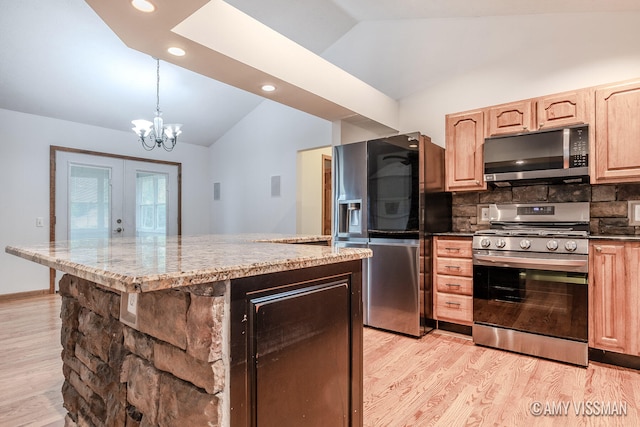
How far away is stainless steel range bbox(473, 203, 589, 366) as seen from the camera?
2523 millimetres

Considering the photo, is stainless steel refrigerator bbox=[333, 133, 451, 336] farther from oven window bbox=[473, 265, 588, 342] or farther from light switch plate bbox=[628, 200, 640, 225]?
light switch plate bbox=[628, 200, 640, 225]

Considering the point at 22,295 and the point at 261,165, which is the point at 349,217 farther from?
the point at 22,295

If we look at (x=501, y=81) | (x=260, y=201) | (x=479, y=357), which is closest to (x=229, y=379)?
(x=479, y=357)

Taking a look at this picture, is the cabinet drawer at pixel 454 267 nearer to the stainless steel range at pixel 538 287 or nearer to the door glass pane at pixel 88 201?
the stainless steel range at pixel 538 287

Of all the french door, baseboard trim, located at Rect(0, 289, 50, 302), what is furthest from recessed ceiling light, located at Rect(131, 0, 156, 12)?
baseboard trim, located at Rect(0, 289, 50, 302)

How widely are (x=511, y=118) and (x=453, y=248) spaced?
1.24m

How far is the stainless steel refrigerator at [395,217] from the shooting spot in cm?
313

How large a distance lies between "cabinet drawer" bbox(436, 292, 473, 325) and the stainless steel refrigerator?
10cm

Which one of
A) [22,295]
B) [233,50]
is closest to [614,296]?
[233,50]

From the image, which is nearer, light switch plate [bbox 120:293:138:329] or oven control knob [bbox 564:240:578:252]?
light switch plate [bbox 120:293:138:329]

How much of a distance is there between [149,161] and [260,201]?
75.9 inches

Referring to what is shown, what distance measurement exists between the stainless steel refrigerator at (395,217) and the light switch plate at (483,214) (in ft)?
1.00

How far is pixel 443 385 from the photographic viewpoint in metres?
2.24

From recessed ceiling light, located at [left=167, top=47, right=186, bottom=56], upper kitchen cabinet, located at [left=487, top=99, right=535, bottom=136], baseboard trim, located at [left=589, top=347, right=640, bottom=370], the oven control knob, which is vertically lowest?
baseboard trim, located at [left=589, top=347, right=640, bottom=370]
